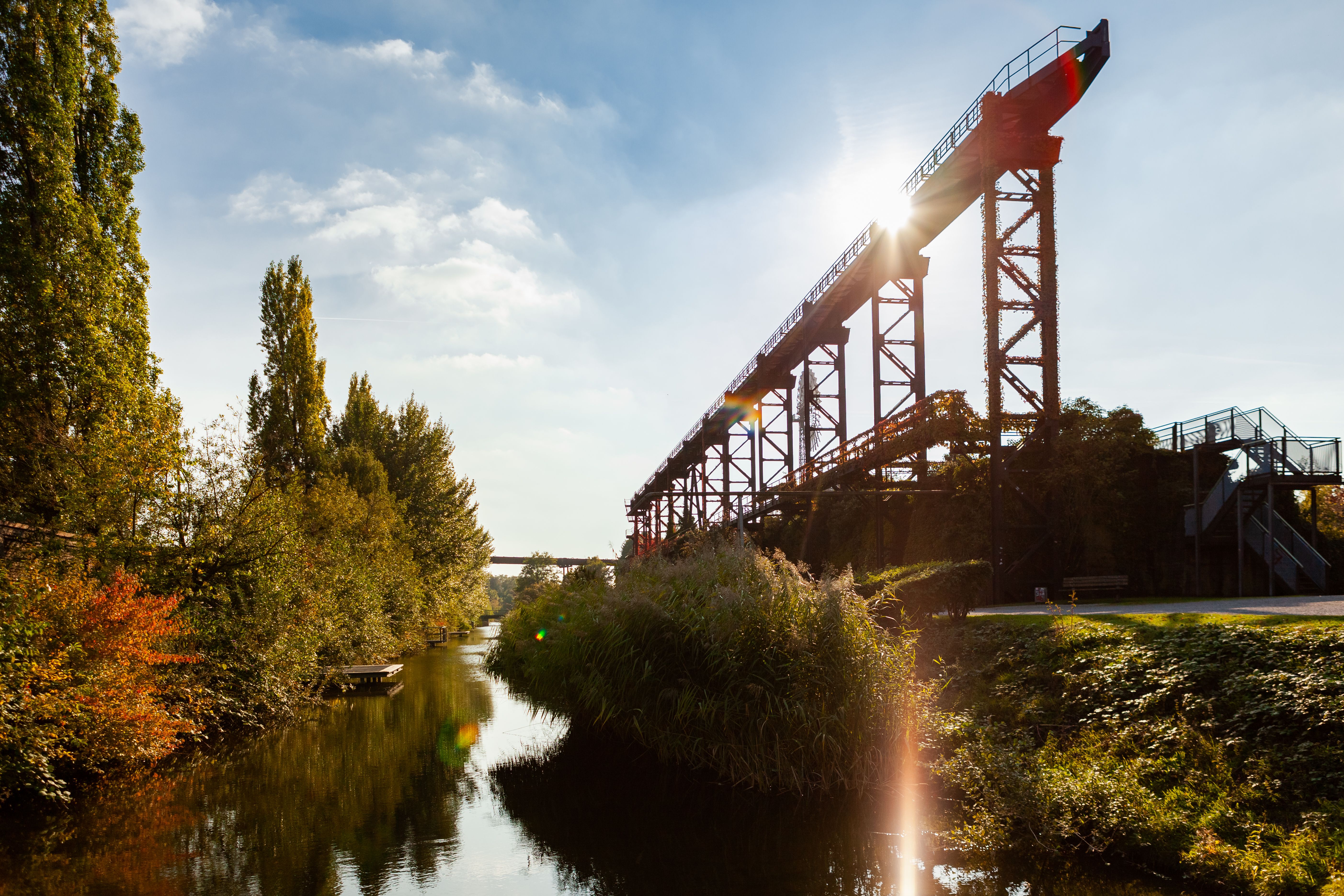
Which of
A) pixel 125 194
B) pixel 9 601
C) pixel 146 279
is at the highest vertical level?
pixel 125 194

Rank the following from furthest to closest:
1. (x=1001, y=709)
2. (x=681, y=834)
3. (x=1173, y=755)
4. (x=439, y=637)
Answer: (x=439, y=637), (x=1001, y=709), (x=681, y=834), (x=1173, y=755)

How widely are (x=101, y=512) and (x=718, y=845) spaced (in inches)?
428

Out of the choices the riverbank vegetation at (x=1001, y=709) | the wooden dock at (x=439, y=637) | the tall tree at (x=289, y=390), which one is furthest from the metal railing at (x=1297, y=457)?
the wooden dock at (x=439, y=637)

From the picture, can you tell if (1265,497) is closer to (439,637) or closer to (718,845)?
(718,845)

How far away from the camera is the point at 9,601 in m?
9.30

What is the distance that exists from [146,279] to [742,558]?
45.1 feet

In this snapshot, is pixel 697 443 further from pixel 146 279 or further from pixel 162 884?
pixel 162 884

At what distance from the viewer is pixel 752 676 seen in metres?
10.4

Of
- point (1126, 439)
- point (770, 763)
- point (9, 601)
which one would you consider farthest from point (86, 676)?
point (1126, 439)

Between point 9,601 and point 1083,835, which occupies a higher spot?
point 9,601

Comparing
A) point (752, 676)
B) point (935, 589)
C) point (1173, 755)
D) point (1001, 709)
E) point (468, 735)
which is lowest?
point (468, 735)

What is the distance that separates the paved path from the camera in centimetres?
1124

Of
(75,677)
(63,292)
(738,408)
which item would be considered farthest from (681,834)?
(738,408)

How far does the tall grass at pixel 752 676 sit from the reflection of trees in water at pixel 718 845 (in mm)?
493
